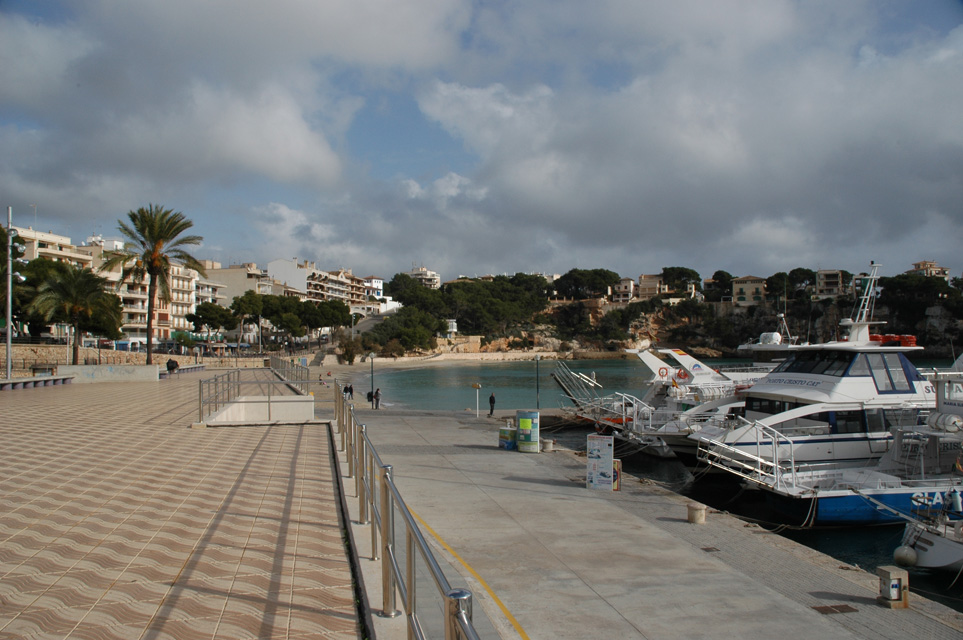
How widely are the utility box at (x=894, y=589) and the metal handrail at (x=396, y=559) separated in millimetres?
5695

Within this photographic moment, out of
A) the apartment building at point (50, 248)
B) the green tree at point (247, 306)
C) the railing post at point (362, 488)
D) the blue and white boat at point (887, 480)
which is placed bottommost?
the blue and white boat at point (887, 480)

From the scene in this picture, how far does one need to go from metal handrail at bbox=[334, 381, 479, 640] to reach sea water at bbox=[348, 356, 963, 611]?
31.3 feet

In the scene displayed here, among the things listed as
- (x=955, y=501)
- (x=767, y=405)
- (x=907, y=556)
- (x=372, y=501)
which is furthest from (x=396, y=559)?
(x=767, y=405)

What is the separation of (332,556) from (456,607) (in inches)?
155

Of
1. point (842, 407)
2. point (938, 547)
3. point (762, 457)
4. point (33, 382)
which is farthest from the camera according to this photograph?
point (33, 382)

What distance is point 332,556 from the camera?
579 cm

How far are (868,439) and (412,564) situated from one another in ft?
53.7

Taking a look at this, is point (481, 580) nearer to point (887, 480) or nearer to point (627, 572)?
point (627, 572)

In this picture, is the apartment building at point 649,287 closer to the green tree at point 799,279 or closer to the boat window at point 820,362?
the green tree at point 799,279

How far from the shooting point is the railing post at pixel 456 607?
224 cm

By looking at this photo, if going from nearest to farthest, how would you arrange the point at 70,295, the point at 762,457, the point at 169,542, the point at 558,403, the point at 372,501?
the point at 372,501 → the point at 169,542 → the point at 762,457 → the point at 70,295 → the point at 558,403

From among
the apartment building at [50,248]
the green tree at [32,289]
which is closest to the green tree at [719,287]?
the apartment building at [50,248]

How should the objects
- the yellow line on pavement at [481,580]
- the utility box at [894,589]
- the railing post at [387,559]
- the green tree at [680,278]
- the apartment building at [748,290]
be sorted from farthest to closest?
the green tree at [680,278], the apartment building at [748,290], the utility box at [894,589], the yellow line on pavement at [481,580], the railing post at [387,559]

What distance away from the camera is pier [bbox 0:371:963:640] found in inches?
180
